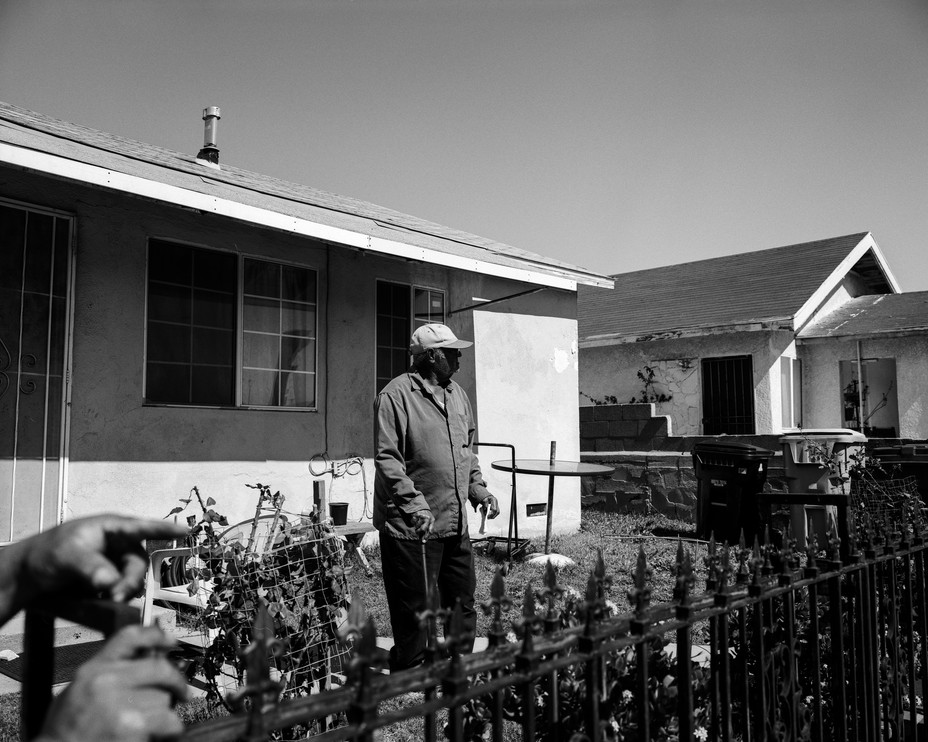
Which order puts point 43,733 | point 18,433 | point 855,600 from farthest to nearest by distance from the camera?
point 18,433, point 855,600, point 43,733

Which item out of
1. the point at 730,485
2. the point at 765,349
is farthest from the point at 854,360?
the point at 730,485

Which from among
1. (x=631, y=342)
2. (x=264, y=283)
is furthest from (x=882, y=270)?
(x=264, y=283)

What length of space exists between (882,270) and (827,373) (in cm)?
456

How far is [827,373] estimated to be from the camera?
16.8 m

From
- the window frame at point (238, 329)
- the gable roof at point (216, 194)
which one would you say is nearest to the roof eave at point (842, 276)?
the gable roof at point (216, 194)

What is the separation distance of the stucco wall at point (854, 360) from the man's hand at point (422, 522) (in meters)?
15.0

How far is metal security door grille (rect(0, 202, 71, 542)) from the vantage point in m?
5.86

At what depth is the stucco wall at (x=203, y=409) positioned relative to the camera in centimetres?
623

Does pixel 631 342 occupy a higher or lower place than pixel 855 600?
higher

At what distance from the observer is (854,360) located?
1634cm

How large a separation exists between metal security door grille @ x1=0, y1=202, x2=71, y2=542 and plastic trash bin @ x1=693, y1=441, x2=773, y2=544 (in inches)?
252

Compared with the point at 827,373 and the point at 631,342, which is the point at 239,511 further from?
the point at 827,373

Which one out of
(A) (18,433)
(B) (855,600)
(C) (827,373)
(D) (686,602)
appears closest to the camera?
(D) (686,602)

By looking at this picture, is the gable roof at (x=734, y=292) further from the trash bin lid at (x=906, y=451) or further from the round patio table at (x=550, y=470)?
the round patio table at (x=550, y=470)
